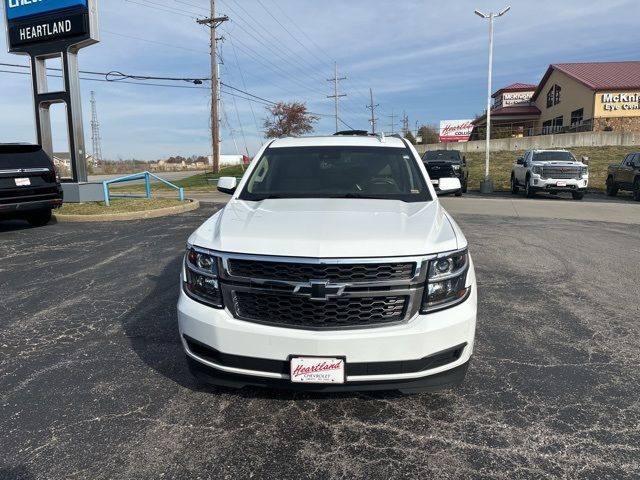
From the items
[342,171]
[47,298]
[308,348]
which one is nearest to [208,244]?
[308,348]

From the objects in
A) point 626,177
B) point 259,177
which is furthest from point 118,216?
point 626,177

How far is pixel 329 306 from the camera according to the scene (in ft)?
9.14

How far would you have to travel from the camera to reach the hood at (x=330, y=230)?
2.81 m

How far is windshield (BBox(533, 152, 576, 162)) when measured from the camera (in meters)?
19.4

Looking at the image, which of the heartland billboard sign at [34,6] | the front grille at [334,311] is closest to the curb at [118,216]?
the heartland billboard sign at [34,6]

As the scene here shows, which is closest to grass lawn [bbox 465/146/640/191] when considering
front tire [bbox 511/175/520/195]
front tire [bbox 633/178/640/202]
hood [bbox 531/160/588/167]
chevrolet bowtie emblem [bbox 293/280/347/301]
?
front tire [bbox 511/175/520/195]

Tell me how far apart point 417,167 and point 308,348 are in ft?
7.87

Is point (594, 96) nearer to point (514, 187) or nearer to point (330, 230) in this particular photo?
point (514, 187)

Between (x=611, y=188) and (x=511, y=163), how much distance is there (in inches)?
522

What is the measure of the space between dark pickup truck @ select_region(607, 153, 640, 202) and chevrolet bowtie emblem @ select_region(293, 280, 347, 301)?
1909cm

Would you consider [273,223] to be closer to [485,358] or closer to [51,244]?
[485,358]

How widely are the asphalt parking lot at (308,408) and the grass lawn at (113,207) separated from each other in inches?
296

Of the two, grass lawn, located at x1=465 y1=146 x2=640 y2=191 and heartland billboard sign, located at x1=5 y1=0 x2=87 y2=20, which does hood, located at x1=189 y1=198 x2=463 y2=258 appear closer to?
heartland billboard sign, located at x1=5 y1=0 x2=87 y2=20

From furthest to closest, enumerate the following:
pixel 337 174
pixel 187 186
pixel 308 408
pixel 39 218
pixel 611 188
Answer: pixel 187 186, pixel 611 188, pixel 39 218, pixel 337 174, pixel 308 408
